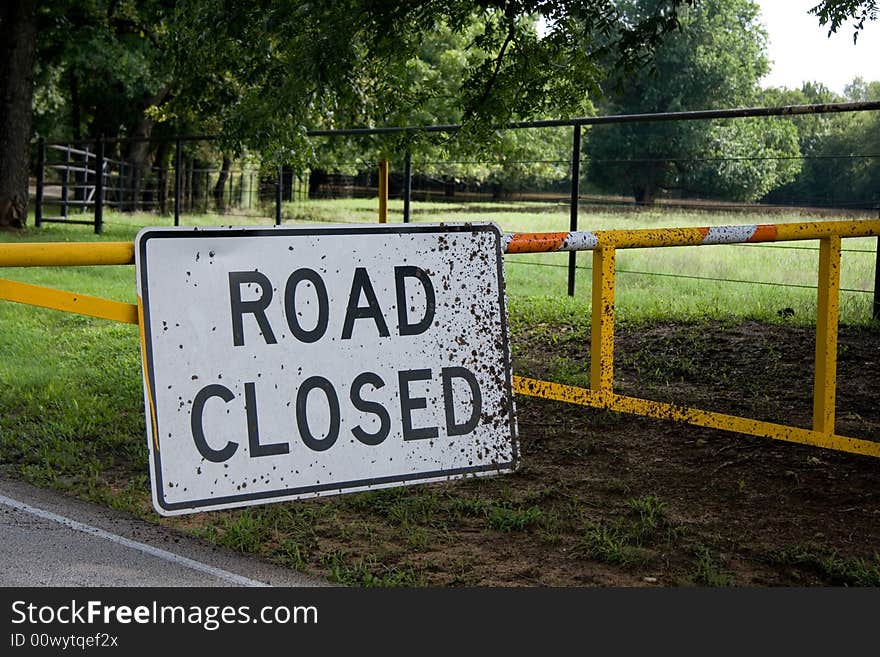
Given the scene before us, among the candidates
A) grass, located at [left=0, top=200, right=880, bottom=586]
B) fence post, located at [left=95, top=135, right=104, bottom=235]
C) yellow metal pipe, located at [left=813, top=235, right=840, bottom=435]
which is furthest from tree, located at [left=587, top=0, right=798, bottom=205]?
yellow metal pipe, located at [left=813, top=235, right=840, bottom=435]

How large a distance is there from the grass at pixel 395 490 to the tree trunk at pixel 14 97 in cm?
677

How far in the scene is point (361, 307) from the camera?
10.7ft

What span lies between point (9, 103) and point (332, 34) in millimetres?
15547

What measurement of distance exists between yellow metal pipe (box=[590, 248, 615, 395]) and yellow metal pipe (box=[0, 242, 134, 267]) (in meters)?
2.43

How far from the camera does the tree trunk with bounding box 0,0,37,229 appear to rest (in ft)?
70.5

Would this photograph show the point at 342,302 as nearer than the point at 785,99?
Yes

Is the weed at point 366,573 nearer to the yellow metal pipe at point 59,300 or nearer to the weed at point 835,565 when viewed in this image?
the weed at point 835,565

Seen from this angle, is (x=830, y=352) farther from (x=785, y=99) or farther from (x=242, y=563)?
(x=785, y=99)

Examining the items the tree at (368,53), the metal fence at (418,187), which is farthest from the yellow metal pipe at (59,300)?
the metal fence at (418,187)

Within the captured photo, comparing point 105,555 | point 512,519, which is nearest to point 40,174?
point 105,555

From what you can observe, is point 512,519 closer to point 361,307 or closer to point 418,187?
point 361,307

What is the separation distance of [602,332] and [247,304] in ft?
8.37

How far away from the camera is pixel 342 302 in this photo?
323cm

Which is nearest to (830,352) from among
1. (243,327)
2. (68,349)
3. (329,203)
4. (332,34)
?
(243,327)
